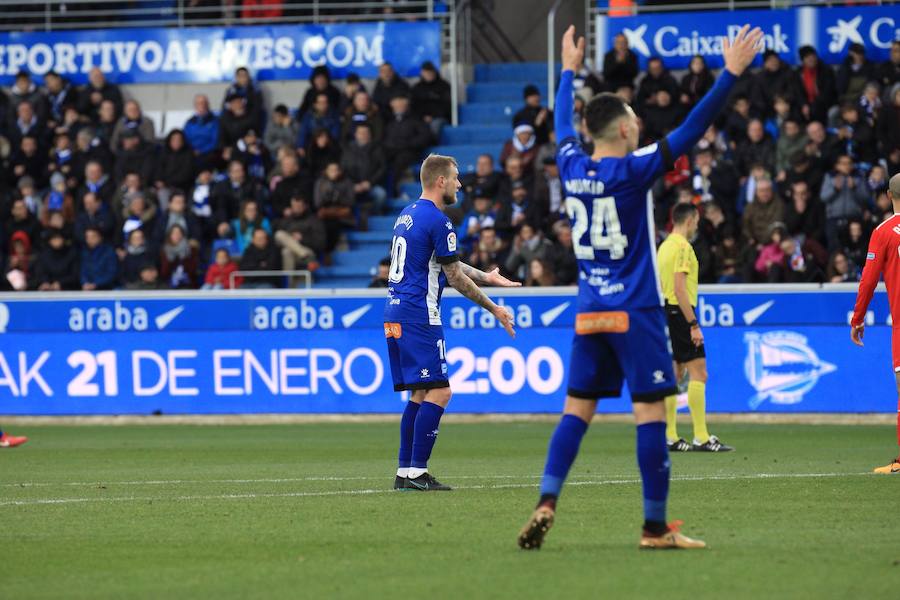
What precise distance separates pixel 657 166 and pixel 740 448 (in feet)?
26.5

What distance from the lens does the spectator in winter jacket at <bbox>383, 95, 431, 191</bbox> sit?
86.2 ft

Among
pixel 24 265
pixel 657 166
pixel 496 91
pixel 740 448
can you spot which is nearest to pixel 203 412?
pixel 24 265

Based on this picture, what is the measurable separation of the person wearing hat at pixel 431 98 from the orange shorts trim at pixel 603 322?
19332 millimetres

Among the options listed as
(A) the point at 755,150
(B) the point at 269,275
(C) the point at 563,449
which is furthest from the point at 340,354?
(C) the point at 563,449

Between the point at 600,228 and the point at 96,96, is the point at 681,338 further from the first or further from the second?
the point at 96,96

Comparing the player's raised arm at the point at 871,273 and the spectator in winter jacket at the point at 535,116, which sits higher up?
the spectator in winter jacket at the point at 535,116

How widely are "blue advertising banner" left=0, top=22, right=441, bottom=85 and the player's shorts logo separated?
10.8 m

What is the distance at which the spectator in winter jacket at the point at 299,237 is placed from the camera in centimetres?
2414

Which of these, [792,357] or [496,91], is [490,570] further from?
[496,91]

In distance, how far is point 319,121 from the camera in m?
26.7

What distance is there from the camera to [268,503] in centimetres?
1054

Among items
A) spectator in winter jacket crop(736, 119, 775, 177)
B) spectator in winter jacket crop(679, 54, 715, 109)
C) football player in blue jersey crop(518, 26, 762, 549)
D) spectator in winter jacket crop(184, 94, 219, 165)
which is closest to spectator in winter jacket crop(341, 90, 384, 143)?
spectator in winter jacket crop(184, 94, 219, 165)

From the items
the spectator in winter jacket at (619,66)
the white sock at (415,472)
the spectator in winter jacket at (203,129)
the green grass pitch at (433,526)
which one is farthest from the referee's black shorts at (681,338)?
the spectator in winter jacket at (203,129)

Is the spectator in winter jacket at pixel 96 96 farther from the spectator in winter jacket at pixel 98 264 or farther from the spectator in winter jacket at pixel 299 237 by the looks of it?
the spectator in winter jacket at pixel 299 237
